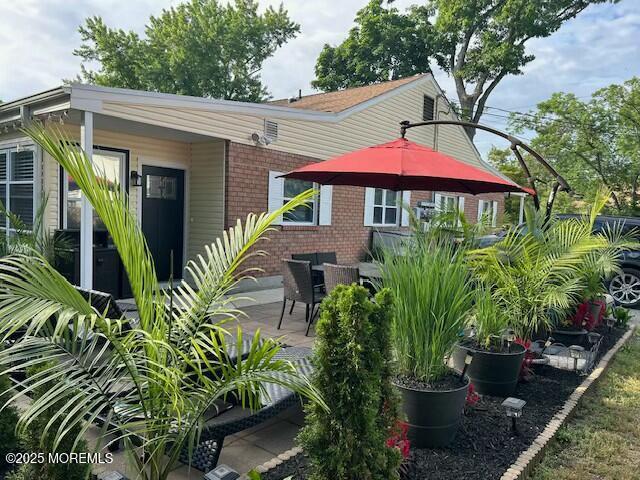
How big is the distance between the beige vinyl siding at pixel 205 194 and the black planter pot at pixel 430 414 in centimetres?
584

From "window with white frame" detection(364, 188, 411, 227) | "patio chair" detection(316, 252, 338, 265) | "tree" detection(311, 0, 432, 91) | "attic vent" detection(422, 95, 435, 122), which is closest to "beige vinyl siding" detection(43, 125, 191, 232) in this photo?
"patio chair" detection(316, 252, 338, 265)

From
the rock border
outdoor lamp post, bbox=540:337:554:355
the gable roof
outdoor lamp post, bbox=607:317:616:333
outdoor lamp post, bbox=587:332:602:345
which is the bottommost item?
the rock border

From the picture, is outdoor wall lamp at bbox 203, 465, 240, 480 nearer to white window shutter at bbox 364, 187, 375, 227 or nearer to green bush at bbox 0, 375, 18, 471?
green bush at bbox 0, 375, 18, 471

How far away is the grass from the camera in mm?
2793

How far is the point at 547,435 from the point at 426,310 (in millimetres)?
1274

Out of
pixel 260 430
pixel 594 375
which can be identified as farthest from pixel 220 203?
pixel 594 375

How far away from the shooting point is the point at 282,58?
28.5 meters

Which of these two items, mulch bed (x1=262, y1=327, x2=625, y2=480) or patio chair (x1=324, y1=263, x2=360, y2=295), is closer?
mulch bed (x1=262, y1=327, x2=625, y2=480)

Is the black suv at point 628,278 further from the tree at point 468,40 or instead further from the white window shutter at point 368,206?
the tree at point 468,40

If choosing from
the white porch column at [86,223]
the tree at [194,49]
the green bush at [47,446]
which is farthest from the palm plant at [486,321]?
the tree at [194,49]

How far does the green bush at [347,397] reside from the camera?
1.83 meters

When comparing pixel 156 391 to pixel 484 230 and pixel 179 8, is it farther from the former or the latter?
pixel 179 8

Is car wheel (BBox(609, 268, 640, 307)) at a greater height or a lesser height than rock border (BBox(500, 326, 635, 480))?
greater

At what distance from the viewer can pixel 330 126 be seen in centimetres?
980
